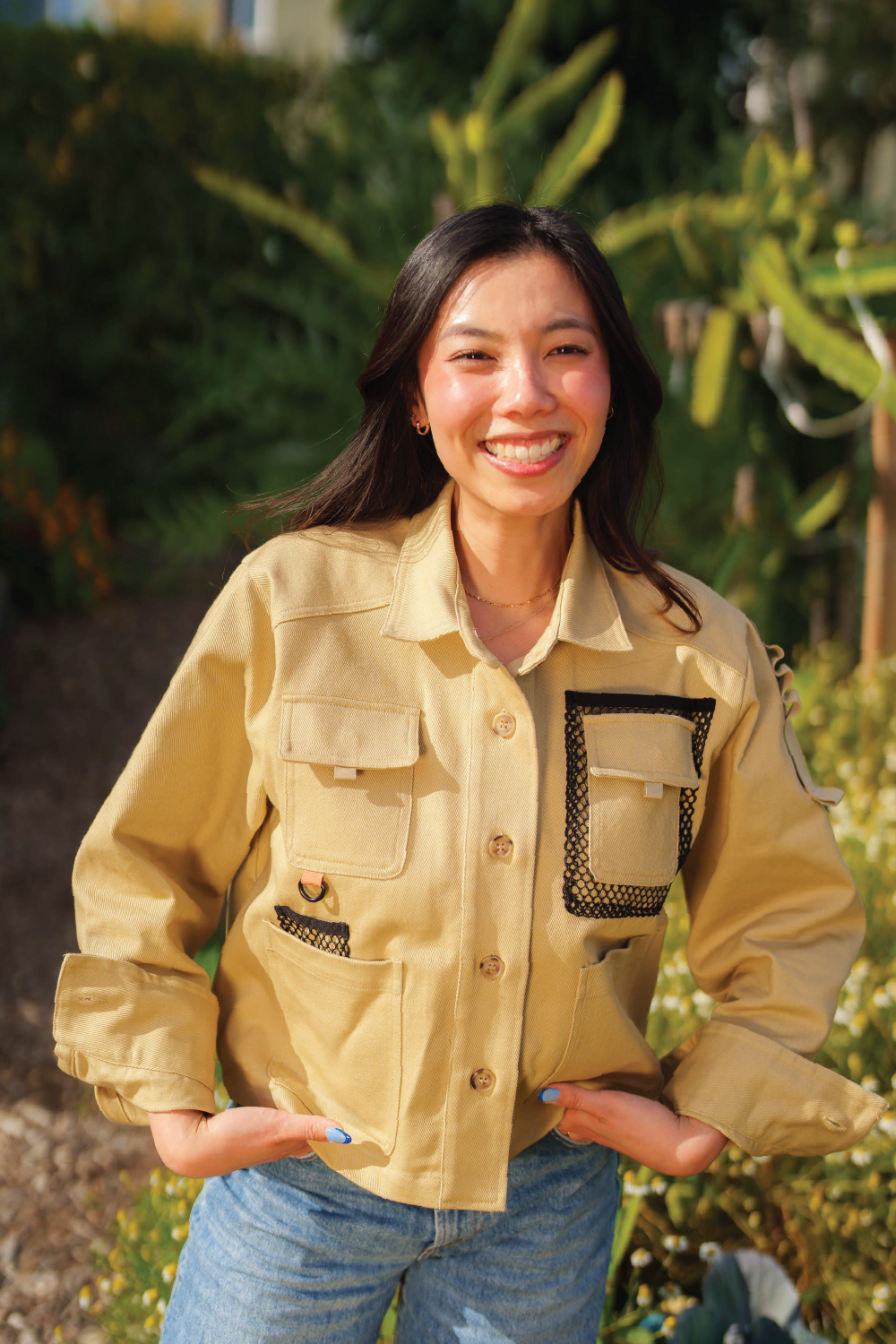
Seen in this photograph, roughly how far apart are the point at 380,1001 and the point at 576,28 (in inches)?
247

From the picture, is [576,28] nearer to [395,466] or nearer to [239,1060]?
[395,466]

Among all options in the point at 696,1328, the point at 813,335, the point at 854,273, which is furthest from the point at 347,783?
the point at 854,273

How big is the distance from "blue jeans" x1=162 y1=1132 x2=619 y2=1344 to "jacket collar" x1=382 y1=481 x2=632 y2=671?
59 cm

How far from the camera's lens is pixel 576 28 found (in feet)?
20.6

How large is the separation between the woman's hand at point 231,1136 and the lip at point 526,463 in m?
0.75

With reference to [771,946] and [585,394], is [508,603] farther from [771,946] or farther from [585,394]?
[771,946]

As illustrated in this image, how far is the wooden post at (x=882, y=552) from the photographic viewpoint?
161 inches

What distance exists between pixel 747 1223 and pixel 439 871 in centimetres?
121

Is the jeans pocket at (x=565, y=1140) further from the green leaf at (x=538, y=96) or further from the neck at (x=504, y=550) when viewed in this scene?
the green leaf at (x=538, y=96)

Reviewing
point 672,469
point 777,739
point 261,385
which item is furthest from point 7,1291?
point 261,385

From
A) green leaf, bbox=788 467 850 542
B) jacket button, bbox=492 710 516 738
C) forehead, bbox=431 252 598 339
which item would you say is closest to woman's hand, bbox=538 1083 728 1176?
jacket button, bbox=492 710 516 738

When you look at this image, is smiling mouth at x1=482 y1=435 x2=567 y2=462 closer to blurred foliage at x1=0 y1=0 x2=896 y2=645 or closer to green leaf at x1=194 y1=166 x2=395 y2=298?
green leaf at x1=194 y1=166 x2=395 y2=298

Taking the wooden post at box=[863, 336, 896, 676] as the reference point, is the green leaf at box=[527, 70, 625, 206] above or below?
above

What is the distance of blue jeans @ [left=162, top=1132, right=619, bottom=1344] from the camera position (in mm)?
1314
